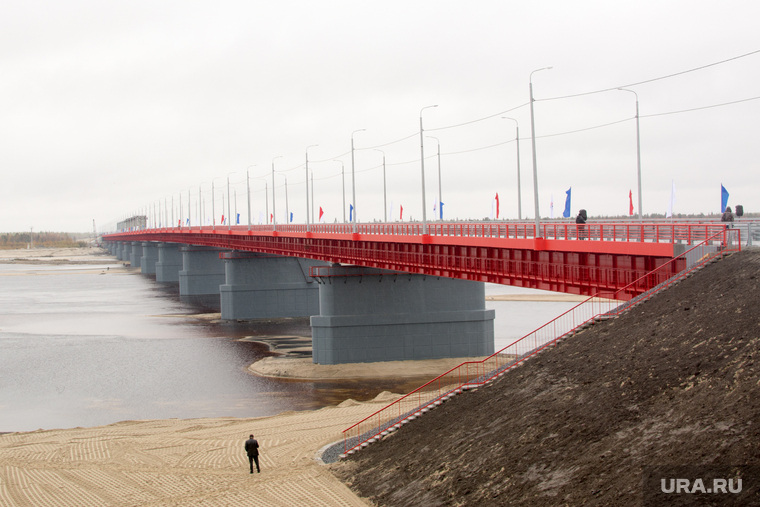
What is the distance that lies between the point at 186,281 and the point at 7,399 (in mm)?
74128

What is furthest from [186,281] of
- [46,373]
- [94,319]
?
[46,373]

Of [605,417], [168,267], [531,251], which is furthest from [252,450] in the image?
[168,267]

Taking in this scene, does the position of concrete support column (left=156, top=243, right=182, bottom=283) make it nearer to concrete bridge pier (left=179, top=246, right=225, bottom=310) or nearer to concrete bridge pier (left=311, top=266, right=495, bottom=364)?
concrete bridge pier (left=179, top=246, right=225, bottom=310)

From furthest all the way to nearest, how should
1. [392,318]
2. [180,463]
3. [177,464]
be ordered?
1. [392,318]
2. [180,463]
3. [177,464]

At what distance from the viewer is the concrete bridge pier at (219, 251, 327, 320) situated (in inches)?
3310

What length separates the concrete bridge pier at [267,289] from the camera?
84.1 m

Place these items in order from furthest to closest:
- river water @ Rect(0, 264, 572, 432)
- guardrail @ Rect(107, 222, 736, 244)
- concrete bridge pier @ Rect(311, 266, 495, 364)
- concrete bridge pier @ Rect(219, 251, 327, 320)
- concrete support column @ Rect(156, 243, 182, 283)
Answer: concrete support column @ Rect(156, 243, 182, 283) < concrete bridge pier @ Rect(219, 251, 327, 320) < concrete bridge pier @ Rect(311, 266, 495, 364) < river water @ Rect(0, 264, 572, 432) < guardrail @ Rect(107, 222, 736, 244)

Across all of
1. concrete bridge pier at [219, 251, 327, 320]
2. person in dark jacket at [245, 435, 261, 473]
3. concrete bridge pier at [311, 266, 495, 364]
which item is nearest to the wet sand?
person in dark jacket at [245, 435, 261, 473]

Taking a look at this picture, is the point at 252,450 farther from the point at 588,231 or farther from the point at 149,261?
the point at 149,261

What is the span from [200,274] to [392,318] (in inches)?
2774

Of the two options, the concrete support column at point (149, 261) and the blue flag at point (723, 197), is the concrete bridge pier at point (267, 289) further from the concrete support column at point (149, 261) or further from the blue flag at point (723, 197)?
the concrete support column at point (149, 261)

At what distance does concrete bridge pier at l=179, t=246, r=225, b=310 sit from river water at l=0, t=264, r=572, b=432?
43.0 ft

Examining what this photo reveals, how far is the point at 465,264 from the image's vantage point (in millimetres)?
38406

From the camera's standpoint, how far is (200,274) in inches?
4663
